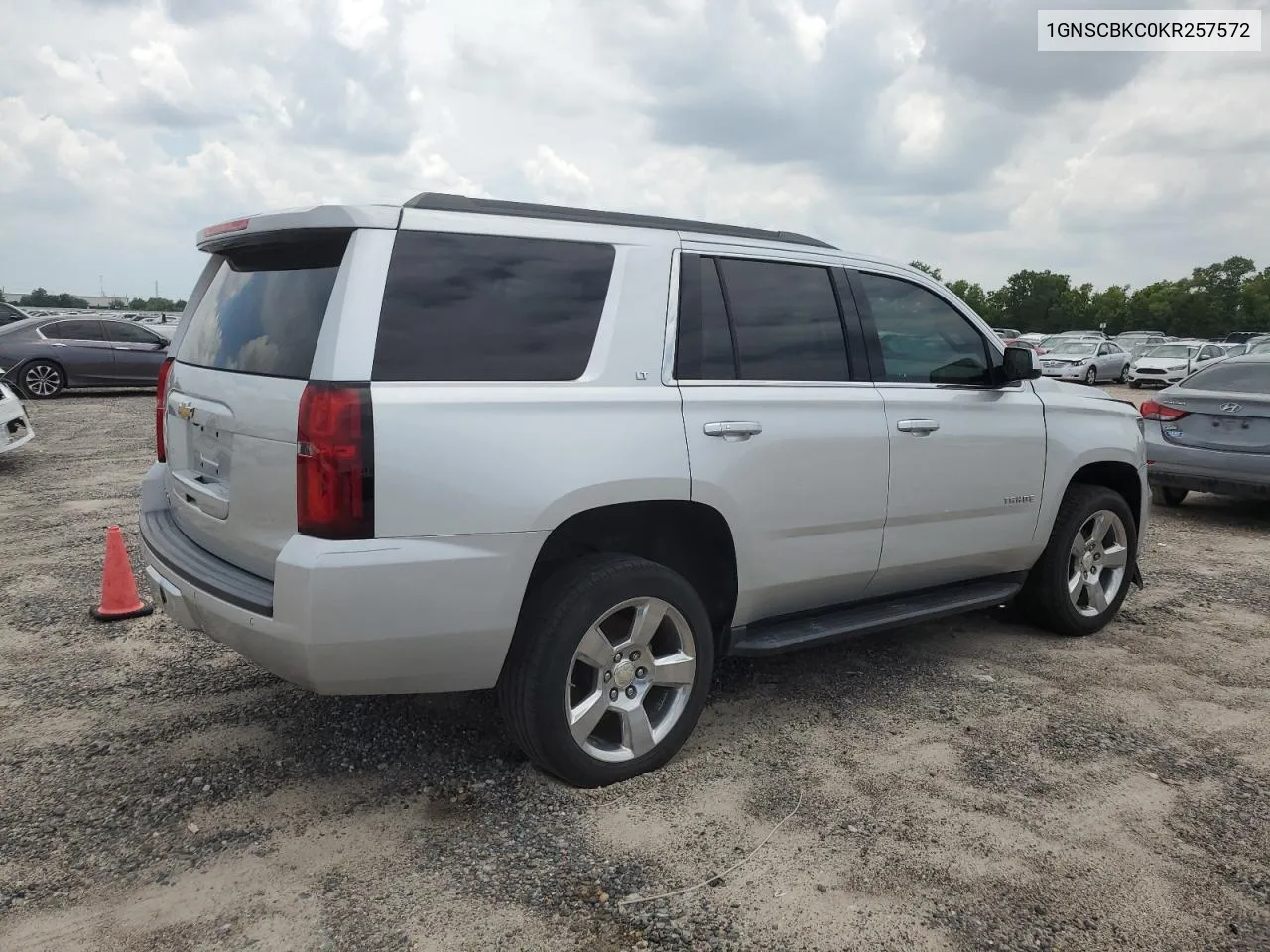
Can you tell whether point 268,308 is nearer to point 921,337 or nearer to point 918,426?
point 918,426

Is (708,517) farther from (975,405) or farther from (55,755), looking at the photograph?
(55,755)

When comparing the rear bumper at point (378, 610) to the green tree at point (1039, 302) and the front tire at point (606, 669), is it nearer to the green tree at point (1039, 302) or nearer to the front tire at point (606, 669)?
the front tire at point (606, 669)

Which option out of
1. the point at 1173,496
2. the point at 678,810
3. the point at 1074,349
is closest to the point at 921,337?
the point at 678,810

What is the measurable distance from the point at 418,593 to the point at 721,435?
1.24 m

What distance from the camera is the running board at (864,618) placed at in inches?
150

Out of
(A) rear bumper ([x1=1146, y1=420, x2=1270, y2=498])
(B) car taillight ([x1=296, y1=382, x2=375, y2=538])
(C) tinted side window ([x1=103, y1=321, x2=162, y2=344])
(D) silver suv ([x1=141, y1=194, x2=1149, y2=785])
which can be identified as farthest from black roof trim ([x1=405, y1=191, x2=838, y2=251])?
(C) tinted side window ([x1=103, y1=321, x2=162, y2=344])

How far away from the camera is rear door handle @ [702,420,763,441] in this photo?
355 centimetres

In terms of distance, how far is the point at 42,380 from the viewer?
1708cm

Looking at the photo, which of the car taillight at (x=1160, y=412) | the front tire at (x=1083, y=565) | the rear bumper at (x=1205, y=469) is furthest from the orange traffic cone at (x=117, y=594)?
the car taillight at (x=1160, y=412)

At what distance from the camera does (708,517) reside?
3633mm

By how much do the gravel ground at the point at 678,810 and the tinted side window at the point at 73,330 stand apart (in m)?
14.2

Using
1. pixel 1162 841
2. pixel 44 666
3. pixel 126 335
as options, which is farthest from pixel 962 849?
pixel 126 335

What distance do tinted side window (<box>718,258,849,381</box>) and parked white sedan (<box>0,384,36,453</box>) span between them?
8.96 metres

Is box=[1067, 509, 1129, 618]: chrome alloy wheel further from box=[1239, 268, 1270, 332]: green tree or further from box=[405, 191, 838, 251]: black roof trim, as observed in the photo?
box=[1239, 268, 1270, 332]: green tree
